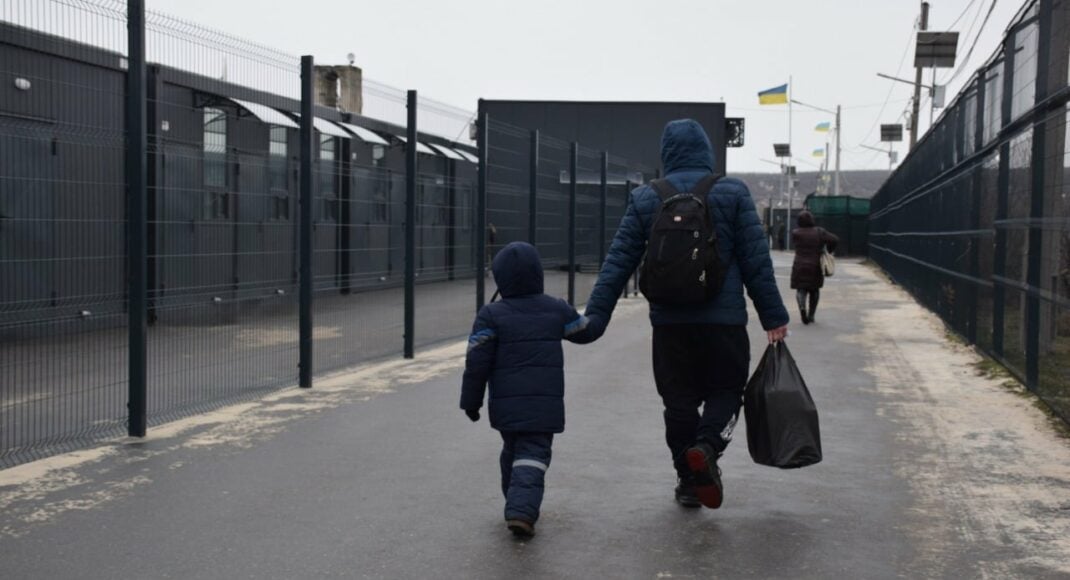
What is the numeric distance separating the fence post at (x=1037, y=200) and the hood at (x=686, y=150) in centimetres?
424

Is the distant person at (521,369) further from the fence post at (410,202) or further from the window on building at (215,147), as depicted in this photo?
the fence post at (410,202)

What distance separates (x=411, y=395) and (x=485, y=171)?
4528 mm

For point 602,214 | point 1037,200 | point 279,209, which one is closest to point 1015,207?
point 1037,200

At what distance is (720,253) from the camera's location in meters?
5.81

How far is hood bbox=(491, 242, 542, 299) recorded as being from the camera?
218 inches

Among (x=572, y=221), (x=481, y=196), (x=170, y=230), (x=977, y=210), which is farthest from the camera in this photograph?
(x=572, y=221)

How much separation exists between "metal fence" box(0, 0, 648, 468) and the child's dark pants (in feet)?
9.72

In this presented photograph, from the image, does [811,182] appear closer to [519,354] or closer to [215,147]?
[215,147]

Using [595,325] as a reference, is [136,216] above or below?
above

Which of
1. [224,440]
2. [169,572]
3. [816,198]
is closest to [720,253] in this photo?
[169,572]

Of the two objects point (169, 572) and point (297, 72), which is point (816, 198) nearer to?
point (297, 72)

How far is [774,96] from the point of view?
58094 millimetres

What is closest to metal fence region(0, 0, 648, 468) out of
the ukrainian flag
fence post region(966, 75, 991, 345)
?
fence post region(966, 75, 991, 345)

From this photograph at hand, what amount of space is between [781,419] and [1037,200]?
4842 mm
